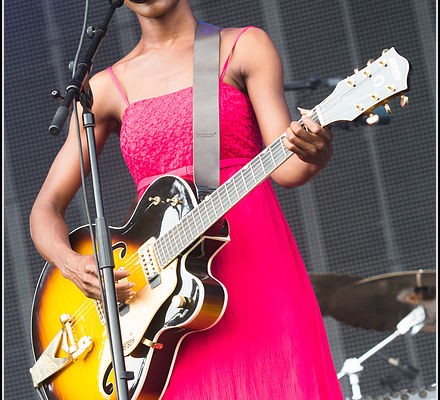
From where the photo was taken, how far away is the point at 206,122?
7.50 ft

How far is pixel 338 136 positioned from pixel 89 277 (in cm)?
306

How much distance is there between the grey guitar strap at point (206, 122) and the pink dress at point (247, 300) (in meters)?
0.03

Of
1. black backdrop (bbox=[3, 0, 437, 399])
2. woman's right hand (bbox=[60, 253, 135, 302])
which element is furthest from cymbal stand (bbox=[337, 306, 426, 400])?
woman's right hand (bbox=[60, 253, 135, 302])

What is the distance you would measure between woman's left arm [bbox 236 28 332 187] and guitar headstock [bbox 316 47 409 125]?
6 cm

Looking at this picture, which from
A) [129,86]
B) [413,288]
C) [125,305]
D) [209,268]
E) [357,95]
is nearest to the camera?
[357,95]

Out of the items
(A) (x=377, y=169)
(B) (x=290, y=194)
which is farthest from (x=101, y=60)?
(A) (x=377, y=169)

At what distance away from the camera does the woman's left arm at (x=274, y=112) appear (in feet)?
6.61

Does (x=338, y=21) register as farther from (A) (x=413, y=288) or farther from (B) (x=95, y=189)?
(B) (x=95, y=189)

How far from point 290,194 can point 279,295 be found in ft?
9.65

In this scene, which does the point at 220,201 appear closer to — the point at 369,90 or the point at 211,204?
the point at 211,204

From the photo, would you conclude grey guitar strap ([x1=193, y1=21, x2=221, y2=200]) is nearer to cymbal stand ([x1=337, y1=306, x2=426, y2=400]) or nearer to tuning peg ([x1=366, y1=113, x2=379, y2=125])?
tuning peg ([x1=366, y1=113, x2=379, y2=125])

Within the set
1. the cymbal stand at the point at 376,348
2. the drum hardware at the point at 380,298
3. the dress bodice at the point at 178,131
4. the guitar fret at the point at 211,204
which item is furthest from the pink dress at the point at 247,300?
the drum hardware at the point at 380,298

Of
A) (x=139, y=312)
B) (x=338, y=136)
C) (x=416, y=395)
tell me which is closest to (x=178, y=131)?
(x=139, y=312)

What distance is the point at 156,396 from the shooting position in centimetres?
220
